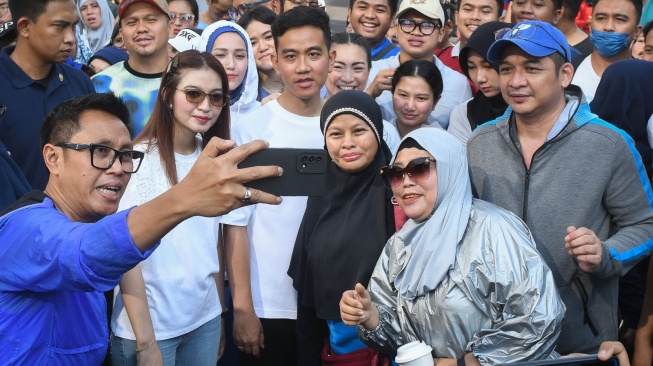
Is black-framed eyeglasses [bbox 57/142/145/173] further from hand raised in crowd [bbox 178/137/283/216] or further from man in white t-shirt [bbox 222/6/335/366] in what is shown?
man in white t-shirt [bbox 222/6/335/366]

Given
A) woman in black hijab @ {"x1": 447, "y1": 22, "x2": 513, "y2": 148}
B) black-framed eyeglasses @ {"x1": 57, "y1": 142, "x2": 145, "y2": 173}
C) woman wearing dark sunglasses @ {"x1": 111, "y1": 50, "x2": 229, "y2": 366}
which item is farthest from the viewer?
woman in black hijab @ {"x1": 447, "y1": 22, "x2": 513, "y2": 148}

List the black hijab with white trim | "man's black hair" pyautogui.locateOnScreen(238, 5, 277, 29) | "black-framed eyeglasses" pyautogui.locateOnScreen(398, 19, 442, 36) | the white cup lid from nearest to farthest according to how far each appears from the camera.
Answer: the white cup lid < the black hijab with white trim < "black-framed eyeglasses" pyautogui.locateOnScreen(398, 19, 442, 36) < "man's black hair" pyautogui.locateOnScreen(238, 5, 277, 29)

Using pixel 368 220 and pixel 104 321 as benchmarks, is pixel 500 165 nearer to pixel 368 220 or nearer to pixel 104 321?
pixel 368 220

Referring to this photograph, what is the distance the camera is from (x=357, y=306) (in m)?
3.16

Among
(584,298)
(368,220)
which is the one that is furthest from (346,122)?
(584,298)

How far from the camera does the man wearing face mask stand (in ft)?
17.0

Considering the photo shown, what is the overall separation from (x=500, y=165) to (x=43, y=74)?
2517 mm

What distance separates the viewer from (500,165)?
3.59 m

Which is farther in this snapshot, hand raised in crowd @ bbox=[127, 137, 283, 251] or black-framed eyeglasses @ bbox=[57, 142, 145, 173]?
black-framed eyeglasses @ bbox=[57, 142, 145, 173]

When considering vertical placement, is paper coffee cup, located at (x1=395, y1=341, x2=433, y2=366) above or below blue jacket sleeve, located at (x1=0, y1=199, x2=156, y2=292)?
below

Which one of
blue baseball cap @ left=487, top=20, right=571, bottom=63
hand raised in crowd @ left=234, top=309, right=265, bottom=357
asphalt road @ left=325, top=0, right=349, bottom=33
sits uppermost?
asphalt road @ left=325, top=0, right=349, bottom=33

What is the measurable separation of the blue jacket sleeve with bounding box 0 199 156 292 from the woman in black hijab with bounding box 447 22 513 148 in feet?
Answer: 8.56

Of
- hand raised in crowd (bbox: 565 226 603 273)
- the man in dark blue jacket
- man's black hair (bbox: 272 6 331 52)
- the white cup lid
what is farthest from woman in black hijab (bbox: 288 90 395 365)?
the man in dark blue jacket

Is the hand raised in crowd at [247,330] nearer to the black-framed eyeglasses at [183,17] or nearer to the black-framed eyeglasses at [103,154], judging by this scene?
the black-framed eyeglasses at [103,154]
